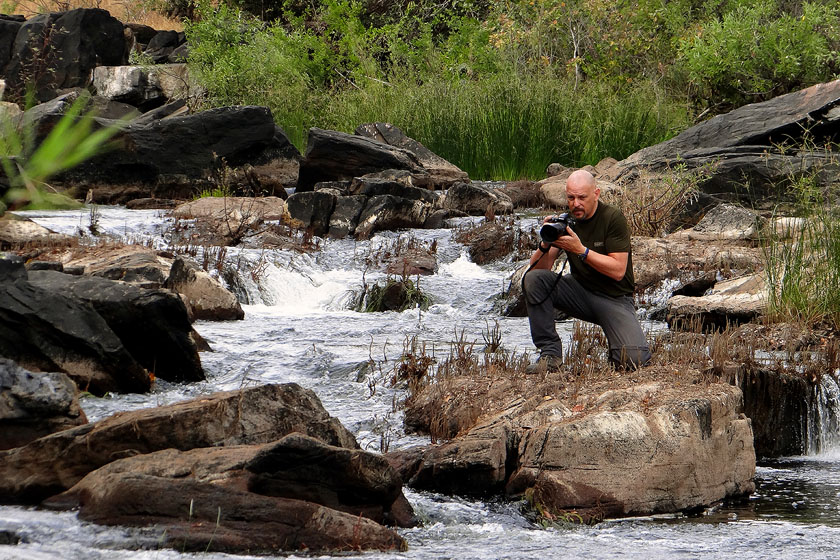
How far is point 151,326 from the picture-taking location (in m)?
7.23

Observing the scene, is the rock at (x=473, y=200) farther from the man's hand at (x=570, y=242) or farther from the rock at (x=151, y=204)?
the man's hand at (x=570, y=242)

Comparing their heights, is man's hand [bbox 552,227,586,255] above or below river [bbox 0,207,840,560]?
above

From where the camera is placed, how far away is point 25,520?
436 cm

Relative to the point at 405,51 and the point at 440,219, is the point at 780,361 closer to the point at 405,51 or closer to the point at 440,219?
the point at 440,219


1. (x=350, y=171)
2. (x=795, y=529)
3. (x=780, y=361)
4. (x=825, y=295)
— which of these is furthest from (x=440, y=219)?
(x=795, y=529)

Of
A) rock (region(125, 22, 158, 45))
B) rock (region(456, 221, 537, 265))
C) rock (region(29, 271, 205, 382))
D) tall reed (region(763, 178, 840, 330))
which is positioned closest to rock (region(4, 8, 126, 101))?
rock (region(125, 22, 158, 45))

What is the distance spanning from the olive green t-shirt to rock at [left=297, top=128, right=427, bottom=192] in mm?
9652

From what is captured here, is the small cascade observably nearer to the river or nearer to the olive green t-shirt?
the river

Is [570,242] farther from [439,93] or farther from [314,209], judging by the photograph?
[439,93]

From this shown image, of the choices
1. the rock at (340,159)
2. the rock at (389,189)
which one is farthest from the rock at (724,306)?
the rock at (340,159)

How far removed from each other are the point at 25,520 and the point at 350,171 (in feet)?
40.7

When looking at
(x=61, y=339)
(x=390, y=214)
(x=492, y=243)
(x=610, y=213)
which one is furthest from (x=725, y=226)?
(x=61, y=339)

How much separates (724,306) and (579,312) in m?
2.84

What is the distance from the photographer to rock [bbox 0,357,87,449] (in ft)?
17.0
